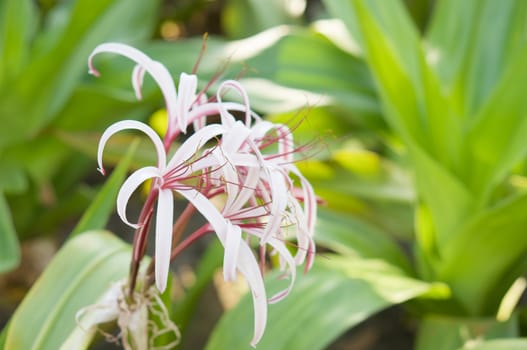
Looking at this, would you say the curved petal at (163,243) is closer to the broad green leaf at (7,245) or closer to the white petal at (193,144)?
the white petal at (193,144)

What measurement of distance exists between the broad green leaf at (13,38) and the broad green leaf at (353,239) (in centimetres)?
45

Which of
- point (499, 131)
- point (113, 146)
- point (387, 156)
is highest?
point (499, 131)

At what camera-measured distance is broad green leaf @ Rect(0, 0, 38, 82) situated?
3.58 feet

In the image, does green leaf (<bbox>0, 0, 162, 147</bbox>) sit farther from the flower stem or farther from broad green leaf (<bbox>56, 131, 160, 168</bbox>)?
the flower stem

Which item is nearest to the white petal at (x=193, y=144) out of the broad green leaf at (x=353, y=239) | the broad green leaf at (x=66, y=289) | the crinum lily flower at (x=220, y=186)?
the crinum lily flower at (x=220, y=186)

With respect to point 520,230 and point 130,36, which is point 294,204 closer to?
point 520,230

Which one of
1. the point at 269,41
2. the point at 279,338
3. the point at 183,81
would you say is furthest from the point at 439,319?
the point at 183,81

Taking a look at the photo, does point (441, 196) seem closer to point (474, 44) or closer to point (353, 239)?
point (353, 239)

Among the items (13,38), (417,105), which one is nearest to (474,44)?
(417,105)

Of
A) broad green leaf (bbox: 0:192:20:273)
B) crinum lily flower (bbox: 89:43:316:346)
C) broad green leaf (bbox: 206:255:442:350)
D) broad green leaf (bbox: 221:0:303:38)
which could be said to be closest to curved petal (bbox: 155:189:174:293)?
crinum lily flower (bbox: 89:43:316:346)

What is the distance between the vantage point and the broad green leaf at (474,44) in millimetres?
1109

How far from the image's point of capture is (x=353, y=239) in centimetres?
103

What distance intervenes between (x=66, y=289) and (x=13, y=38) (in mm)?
503

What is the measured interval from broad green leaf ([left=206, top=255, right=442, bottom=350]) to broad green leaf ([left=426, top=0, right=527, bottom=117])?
1.04 feet
